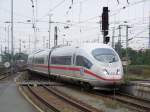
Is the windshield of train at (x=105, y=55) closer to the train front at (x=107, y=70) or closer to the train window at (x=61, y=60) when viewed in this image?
the train front at (x=107, y=70)

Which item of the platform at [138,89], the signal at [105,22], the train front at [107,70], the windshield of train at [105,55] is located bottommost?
the platform at [138,89]

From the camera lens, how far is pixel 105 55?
2286 centimetres

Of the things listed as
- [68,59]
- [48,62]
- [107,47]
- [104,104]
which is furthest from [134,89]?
[48,62]

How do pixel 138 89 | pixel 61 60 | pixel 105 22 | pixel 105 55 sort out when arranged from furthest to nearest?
pixel 61 60
pixel 105 22
pixel 105 55
pixel 138 89

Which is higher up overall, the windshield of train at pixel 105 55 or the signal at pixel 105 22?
the signal at pixel 105 22

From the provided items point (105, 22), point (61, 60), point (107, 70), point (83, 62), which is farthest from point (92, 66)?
point (61, 60)

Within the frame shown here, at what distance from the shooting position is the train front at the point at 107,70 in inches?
842

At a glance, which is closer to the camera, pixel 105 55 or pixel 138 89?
pixel 138 89

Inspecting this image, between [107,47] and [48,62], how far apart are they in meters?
12.8

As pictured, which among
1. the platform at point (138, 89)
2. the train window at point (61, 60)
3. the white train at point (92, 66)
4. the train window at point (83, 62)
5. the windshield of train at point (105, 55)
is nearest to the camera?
the platform at point (138, 89)

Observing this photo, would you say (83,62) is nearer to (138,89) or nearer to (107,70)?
(107,70)

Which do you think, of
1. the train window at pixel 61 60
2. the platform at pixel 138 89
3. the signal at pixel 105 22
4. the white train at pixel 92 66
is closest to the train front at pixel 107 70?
the white train at pixel 92 66

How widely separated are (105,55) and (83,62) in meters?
1.63

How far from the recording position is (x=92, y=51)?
23234mm
